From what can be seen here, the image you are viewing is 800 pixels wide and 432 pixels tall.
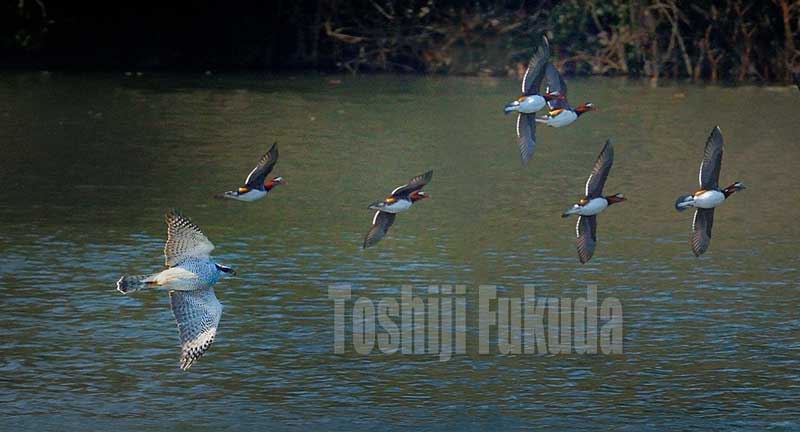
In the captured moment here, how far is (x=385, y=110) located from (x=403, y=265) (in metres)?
7.66

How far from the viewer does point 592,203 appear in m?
9.29

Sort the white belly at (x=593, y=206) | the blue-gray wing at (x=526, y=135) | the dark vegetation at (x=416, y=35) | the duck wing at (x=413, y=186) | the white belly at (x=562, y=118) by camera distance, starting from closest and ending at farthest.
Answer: the duck wing at (x=413, y=186)
the white belly at (x=593, y=206)
the blue-gray wing at (x=526, y=135)
the white belly at (x=562, y=118)
the dark vegetation at (x=416, y=35)

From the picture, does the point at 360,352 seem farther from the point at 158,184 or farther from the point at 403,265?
the point at 158,184

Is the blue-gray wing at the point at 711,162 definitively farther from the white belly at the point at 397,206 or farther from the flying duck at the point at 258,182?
the flying duck at the point at 258,182

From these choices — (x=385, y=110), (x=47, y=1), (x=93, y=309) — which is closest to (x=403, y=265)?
(x=93, y=309)

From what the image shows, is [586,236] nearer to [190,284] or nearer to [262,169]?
[262,169]

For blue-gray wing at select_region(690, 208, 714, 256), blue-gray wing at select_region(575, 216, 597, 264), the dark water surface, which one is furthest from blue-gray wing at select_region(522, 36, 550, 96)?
the dark water surface

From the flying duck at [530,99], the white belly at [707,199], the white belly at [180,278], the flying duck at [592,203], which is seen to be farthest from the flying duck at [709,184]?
the white belly at [180,278]

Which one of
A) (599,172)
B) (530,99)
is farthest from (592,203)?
(530,99)

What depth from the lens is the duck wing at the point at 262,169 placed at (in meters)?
9.15

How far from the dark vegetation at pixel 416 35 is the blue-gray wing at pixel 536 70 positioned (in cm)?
1238

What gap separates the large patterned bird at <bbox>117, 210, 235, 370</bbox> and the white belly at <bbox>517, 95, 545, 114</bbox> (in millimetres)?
2361

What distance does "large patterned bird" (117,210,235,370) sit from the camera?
302 inches

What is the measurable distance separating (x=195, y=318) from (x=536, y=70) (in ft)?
9.65
